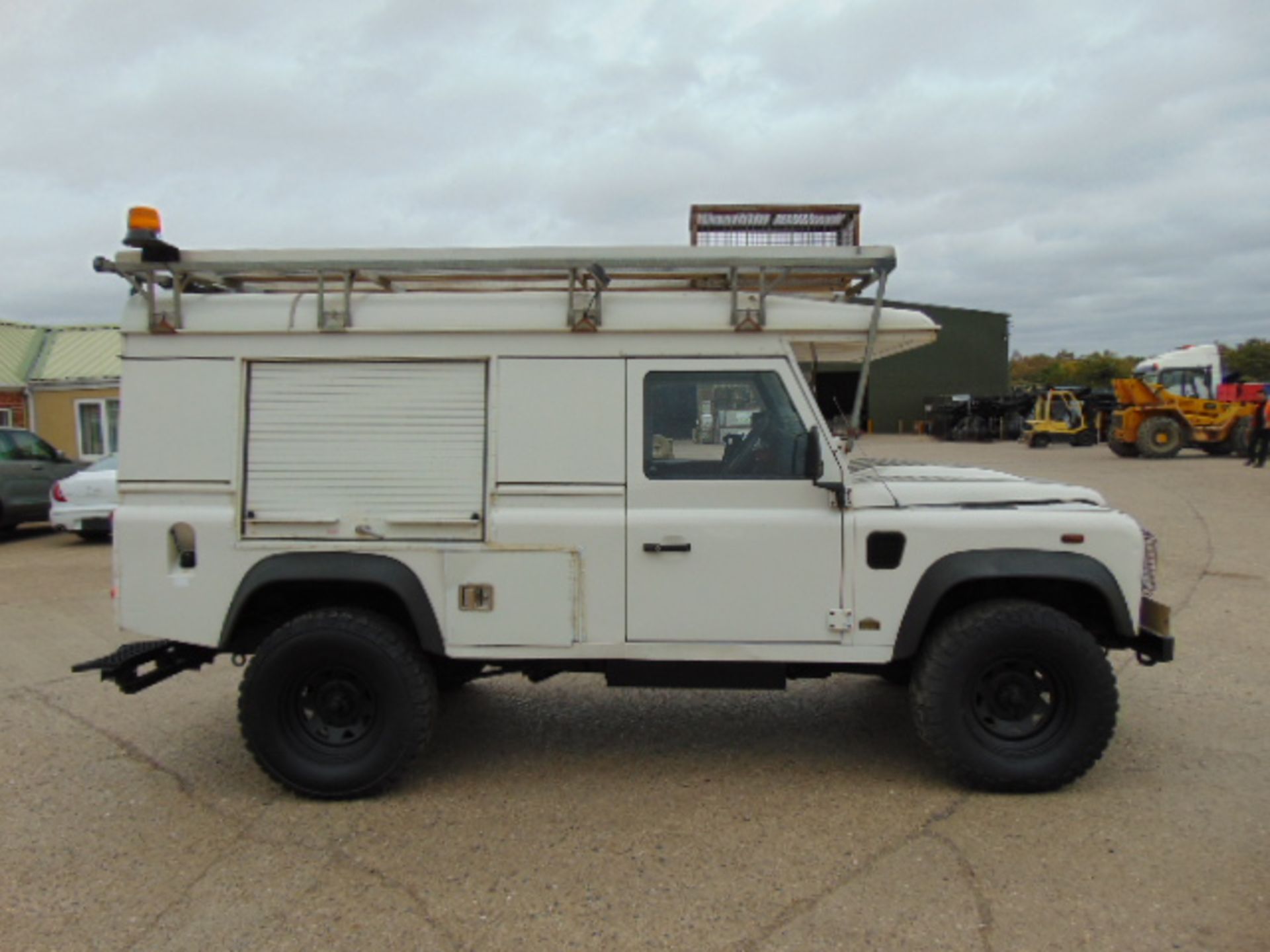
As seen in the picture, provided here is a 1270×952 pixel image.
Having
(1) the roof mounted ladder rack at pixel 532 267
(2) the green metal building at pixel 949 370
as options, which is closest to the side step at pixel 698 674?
(1) the roof mounted ladder rack at pixel 532 267

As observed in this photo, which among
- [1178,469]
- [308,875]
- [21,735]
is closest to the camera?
[308,875]

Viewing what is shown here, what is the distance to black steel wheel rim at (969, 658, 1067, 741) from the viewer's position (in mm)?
3916

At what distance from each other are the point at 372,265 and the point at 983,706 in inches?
129

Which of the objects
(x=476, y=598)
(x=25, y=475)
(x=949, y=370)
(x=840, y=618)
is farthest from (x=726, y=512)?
(x=949, y=370)

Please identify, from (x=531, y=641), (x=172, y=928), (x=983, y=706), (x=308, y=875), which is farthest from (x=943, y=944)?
(x=172, y=928)

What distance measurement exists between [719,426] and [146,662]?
2894mm

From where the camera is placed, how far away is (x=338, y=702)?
403cm

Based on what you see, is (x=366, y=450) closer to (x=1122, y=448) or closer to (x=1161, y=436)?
(x=1161, y=436)

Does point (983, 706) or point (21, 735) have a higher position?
point (983, 706)

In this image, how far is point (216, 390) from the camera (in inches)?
156

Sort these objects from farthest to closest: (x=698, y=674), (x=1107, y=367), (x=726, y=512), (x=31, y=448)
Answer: (x=1107, y=367)
(x=31, y=448)
(x=698, y=674)
(x=726, y=512)

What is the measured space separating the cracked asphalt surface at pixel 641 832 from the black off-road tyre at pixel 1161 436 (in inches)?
760

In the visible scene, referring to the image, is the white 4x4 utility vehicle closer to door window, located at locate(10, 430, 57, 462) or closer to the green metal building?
door window, located at locate(10, 430, 57, 462)

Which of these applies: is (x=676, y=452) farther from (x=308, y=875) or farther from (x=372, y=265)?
(x=308, y=875)
